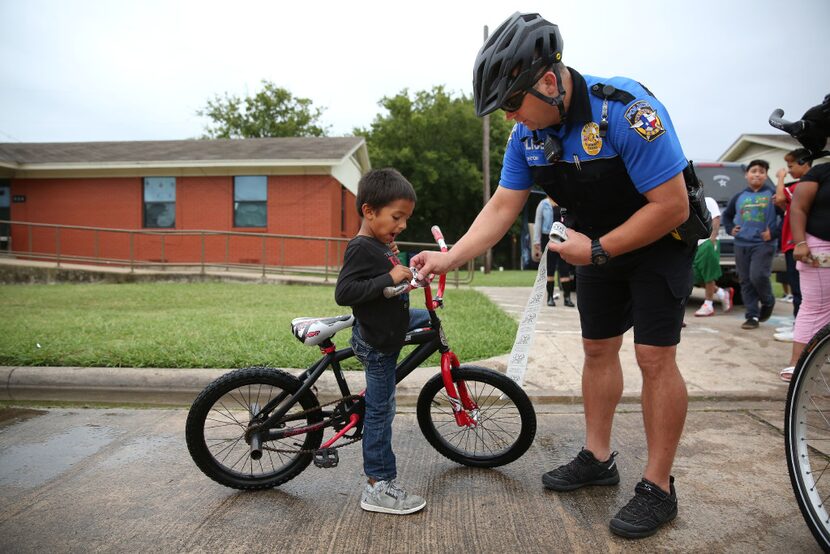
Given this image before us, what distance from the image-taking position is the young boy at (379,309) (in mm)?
2568

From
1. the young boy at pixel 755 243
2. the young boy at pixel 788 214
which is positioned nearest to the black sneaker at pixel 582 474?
the young boy at pixel 788 214

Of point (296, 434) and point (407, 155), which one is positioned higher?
point (407, 155)

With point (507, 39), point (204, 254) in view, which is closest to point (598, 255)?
point (507, 39)

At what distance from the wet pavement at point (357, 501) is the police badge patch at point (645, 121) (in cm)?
167

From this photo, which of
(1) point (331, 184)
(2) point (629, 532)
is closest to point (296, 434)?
(2) point (629, 532)

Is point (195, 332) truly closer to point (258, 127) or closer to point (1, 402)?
point (1, 402)

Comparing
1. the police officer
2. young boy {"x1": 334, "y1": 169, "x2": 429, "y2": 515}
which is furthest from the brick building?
the police officer

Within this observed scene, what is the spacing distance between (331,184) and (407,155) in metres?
13.5

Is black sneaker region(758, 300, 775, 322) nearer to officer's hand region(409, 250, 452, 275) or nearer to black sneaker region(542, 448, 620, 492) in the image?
black sneaker region(542, 448, 620, 492)

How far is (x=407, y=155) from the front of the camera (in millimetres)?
31828

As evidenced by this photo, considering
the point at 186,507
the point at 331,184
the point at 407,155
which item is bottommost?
the point at 186,507

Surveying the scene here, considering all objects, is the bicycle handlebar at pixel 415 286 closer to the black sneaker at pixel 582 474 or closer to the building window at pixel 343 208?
the black sneaker at pixel 582 474

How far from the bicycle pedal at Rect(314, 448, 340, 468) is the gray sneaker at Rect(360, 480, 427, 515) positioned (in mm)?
231

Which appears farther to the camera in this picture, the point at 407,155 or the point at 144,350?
the point at 407,155
